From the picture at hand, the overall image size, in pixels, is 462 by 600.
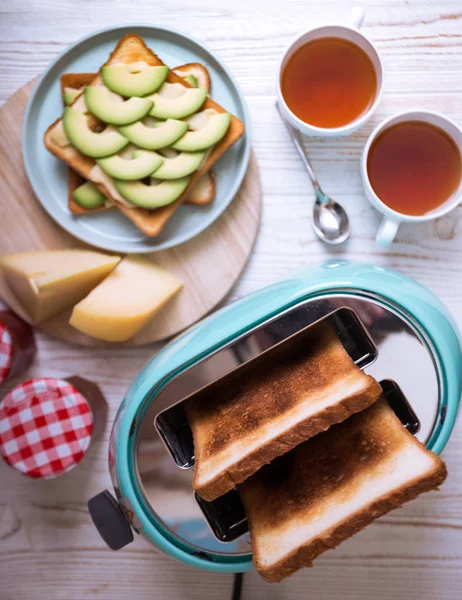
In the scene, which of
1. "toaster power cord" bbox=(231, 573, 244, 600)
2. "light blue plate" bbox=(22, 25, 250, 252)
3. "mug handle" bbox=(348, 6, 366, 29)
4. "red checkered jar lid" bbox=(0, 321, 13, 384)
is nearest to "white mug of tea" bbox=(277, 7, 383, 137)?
"mug handle" bbox=(348, 6, 366, 29)

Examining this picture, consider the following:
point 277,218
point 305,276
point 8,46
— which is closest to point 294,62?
point 277,218

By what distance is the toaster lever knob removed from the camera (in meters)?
0.80

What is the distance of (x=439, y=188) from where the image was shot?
100 cm

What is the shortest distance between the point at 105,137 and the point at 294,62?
0.38m

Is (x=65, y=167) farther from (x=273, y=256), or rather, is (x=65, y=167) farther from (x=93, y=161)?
(x=273, y=256)

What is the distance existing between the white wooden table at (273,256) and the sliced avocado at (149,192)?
0.63 feet

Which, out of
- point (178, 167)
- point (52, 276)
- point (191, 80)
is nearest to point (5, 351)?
point (52, 276)

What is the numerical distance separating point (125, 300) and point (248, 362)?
12.4 inches

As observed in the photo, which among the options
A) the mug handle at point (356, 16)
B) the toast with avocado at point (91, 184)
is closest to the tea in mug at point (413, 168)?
the mug handle at point (356, 16)

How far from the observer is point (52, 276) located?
0.94 meters

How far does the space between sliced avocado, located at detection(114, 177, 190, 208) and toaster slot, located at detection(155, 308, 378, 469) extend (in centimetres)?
36

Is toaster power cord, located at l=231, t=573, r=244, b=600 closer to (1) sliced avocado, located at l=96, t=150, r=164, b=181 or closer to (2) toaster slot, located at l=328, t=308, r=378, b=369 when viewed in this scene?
(2) toaster slot, located at l=328, t=308, r=378, b=369

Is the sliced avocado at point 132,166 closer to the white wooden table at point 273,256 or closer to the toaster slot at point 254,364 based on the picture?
the white wooden table at point 273,256

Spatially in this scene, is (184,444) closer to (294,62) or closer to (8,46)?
(294,62)
